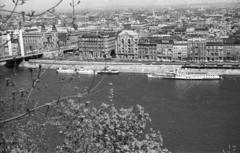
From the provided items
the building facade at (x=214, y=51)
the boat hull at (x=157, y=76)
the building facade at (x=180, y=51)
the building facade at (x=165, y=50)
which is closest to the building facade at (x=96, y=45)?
the building facade at (x=165, y=50)

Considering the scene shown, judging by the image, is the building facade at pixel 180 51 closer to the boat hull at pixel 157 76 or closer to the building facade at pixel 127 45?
the building facade at pixel 127 45

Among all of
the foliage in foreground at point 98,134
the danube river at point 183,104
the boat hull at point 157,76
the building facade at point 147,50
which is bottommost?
the boat hull at point 157,76

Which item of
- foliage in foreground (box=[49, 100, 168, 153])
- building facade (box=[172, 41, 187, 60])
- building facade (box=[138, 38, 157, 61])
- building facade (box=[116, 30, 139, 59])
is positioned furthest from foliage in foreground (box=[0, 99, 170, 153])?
building facade (box=[116, 30, 139, 59])

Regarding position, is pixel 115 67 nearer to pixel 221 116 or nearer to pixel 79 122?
pixel 221 116

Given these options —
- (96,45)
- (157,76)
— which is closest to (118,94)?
(157,76)

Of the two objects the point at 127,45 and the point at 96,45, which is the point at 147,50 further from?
the point at 96,45
